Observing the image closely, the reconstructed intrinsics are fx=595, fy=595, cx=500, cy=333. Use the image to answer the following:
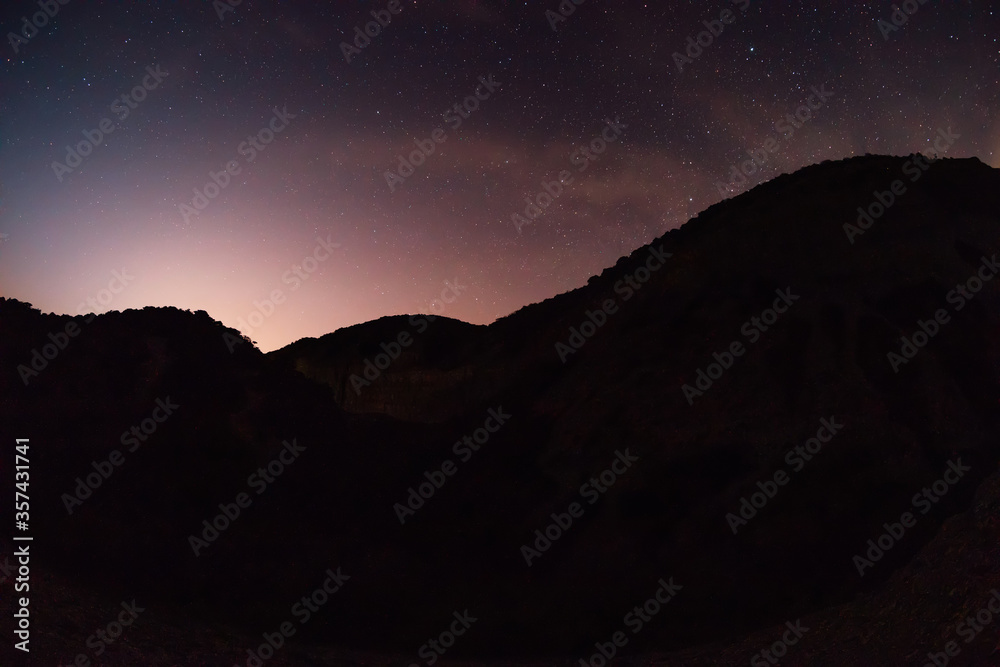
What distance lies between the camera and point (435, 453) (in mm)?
23922

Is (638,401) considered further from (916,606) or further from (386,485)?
(916,606)

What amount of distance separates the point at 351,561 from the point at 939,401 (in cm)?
1698

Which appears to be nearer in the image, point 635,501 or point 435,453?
point 635,501

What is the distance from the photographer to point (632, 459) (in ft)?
61.7

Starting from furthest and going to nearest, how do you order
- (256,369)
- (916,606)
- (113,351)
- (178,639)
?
1. (256,369)
2. (113,351)
3. (178,639)
4. (916,606)

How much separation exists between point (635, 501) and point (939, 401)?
9.08m

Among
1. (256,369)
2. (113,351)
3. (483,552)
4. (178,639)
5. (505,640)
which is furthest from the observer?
(256,369)

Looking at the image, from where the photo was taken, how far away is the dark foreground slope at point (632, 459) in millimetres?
12602

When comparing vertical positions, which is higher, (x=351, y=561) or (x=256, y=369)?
(x=256, y=369)

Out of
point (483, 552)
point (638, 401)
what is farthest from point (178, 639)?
point (638, 401)

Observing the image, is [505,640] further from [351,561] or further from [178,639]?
[178,639]

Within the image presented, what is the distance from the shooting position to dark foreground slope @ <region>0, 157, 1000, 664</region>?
12.6 m

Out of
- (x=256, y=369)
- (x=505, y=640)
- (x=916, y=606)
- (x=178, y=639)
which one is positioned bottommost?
(x=505, y=640)

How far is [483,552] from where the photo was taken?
55.2 feet
